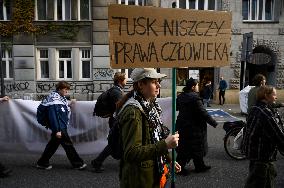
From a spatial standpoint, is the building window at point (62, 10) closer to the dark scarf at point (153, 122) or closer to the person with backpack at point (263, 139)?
the person with backpack at point (263, 139)

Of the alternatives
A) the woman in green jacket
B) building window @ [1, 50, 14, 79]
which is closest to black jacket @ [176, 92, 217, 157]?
the woman in green jacket

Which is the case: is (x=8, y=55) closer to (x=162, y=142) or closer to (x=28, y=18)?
(x=28, y=18)

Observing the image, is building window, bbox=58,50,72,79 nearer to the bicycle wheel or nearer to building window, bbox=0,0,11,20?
building window, bbox=0,0,11,20

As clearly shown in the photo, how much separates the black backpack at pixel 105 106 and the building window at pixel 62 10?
563 inches

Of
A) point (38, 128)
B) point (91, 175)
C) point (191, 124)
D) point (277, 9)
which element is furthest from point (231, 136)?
point (277, 9)

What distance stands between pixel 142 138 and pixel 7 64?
726 inches

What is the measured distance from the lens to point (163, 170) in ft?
9.50

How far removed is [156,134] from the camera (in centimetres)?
281

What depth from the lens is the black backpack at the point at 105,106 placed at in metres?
5.80

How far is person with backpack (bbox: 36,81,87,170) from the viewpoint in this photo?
5777 millimetres

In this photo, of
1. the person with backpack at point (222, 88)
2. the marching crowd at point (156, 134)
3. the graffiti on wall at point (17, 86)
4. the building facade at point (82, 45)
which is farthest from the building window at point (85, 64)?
the marching crowd at point (156, 134)

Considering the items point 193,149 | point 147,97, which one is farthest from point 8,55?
point 147,97

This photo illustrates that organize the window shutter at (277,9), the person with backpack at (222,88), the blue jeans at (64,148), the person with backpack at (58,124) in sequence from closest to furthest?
the person with backpack at (58,124) < the blue jeans at (64,148) < the person with backpack at (222,88) < the window shutter at (277,9)

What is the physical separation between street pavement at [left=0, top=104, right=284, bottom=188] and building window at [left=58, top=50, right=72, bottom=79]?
12.9 meters
